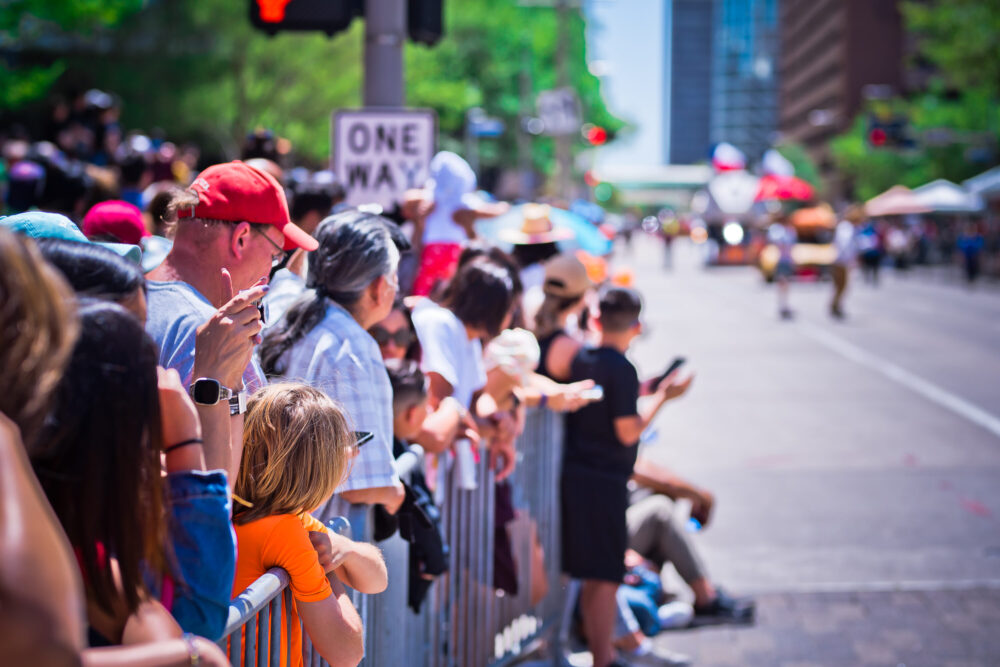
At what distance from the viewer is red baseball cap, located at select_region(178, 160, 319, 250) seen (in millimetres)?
3207

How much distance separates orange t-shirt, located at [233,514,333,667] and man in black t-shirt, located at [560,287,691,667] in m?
2.67

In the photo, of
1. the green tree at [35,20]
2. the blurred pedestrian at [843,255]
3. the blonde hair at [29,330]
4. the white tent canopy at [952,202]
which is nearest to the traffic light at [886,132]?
the white tent canopy at [952,202]

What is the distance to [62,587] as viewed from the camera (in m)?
1.40

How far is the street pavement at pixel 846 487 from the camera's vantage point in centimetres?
575

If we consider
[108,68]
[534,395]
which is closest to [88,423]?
[534,395]

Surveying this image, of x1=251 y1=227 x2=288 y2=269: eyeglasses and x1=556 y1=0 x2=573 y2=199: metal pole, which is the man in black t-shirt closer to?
x1=251 y1=227 x2=288 y2=269: eyeglasses

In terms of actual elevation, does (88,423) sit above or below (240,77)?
below

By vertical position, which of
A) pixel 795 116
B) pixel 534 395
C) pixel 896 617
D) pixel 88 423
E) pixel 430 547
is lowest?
pixel 896 617

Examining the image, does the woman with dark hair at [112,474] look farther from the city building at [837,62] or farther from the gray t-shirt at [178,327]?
the city building at [837,62]

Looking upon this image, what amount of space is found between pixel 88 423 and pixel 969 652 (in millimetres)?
4872

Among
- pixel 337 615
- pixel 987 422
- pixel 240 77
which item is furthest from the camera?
pixel 240 77

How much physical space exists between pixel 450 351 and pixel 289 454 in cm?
195

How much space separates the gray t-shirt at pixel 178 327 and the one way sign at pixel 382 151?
12.4ft

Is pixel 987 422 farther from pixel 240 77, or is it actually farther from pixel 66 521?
pixel 240 77
